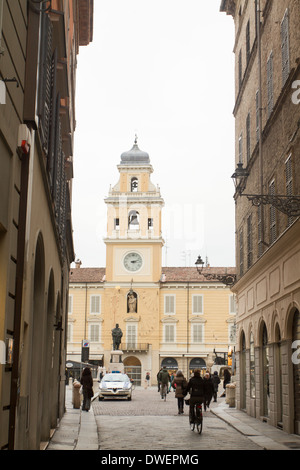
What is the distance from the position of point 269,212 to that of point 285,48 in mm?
4923

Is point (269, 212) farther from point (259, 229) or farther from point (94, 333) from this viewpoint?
point (94, 333)

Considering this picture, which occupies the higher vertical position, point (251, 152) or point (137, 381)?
point (251, 152)

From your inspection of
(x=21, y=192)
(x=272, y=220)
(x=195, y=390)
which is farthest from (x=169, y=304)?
(x=21, y=192)

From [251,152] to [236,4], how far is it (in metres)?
8.38

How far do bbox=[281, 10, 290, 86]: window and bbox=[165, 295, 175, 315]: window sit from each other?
188ft

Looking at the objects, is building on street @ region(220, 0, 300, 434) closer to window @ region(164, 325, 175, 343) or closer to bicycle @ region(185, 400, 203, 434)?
bicycle @ region(185, 400, 203, 434)

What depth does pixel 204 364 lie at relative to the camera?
71688mm

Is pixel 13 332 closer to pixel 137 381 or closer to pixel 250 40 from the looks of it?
pixel 250 40

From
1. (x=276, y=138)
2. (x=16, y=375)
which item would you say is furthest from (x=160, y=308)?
(x=16, y=375)

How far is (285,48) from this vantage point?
1717 cm

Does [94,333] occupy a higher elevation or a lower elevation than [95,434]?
higher

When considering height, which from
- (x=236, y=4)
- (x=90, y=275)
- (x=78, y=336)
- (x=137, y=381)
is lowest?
(x=137, y=381)

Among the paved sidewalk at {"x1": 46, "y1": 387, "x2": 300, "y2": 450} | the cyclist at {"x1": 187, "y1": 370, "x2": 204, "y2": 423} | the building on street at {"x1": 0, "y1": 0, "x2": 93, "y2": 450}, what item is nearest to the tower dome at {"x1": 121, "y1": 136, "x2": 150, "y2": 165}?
the paved sidewalk at {"x1": 46, "y1": 387, "x2": 300, "y2": 450}

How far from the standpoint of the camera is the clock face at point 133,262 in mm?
74500
